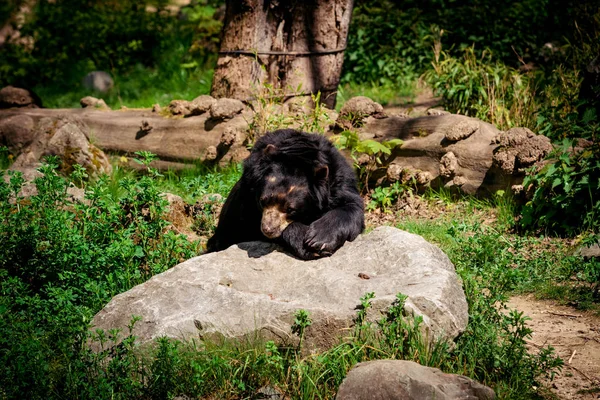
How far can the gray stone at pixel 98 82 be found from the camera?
12.3 m

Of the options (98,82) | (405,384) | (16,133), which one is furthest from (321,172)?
(98,82)

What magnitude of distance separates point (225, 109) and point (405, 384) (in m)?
5.08

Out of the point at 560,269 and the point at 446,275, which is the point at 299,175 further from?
the point at 560,269

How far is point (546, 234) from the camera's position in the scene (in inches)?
238

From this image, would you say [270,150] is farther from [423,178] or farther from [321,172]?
[423,178]

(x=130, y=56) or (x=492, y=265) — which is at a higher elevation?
(x=130, y=56)

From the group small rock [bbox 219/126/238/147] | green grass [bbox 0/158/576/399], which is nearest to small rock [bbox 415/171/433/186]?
green grass [bbox 0/158/576/399]

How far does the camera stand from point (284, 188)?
4914mm

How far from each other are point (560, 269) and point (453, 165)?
1.75m

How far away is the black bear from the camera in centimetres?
480

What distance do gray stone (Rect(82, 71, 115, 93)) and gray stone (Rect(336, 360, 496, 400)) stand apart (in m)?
10.2

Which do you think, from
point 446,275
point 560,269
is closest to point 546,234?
point 560,269

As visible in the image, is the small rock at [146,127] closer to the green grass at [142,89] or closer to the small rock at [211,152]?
the small rock at [211,152]

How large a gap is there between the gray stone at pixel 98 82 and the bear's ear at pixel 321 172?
8364 millimetres
